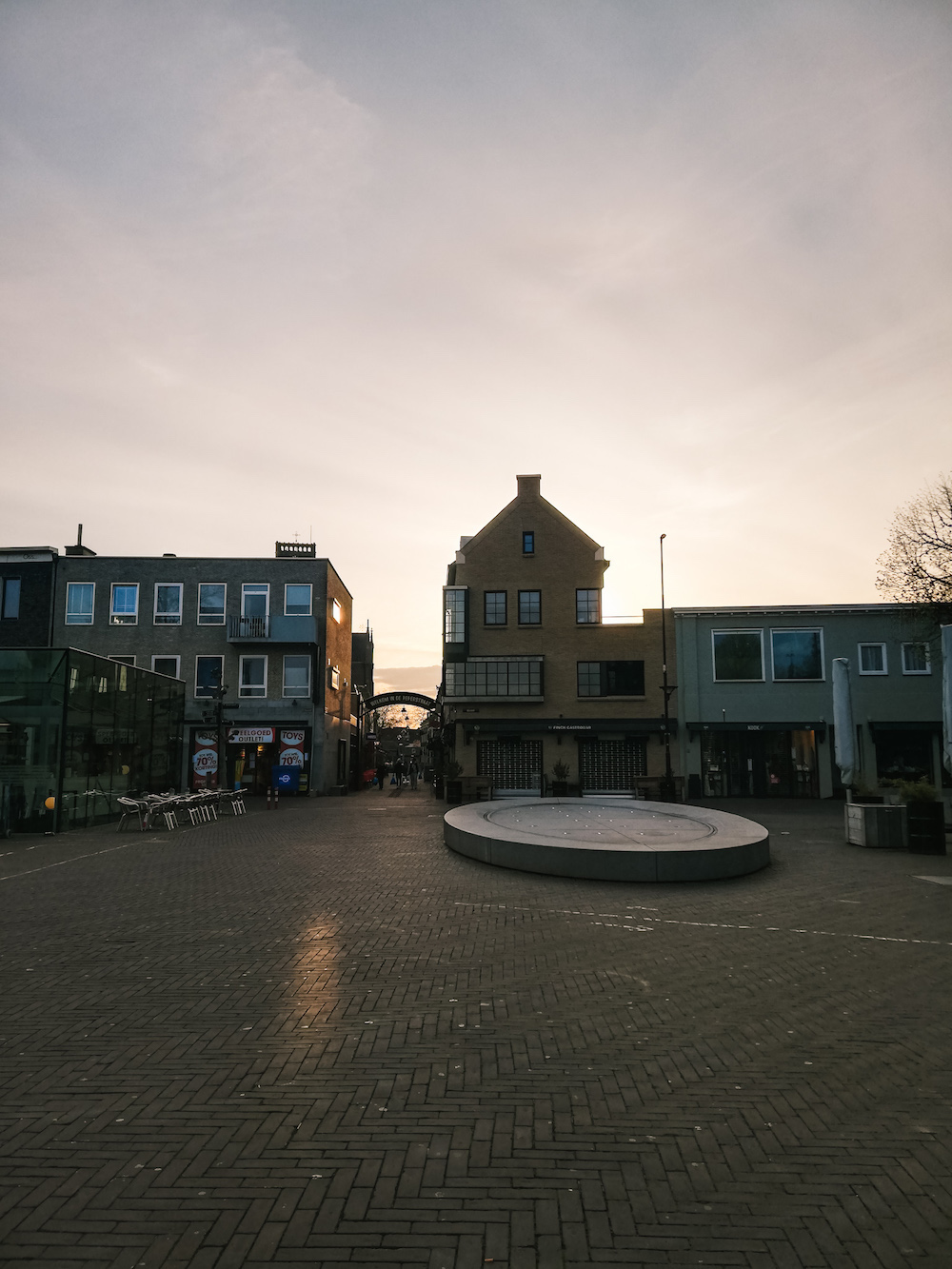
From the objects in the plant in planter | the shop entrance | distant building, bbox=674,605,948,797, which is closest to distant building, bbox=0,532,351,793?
the plant in planter

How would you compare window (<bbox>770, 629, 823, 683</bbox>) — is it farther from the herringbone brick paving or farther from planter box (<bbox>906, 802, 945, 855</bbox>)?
the herringbone brick paving

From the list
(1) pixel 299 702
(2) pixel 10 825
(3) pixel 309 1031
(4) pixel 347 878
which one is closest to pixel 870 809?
(4) pixel 347 878

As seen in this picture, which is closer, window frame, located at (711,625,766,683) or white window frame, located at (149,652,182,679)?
window frame, located at (711,625,766,683)

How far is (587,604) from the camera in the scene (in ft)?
118

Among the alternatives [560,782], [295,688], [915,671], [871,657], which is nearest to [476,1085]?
[560,782]

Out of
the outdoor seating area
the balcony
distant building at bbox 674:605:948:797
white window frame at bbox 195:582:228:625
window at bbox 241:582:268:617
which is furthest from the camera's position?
window at bbox 241:582:268:617

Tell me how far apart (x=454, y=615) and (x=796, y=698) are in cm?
1524

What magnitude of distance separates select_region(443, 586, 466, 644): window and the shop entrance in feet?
38.0

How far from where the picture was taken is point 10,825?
2030 centimetres

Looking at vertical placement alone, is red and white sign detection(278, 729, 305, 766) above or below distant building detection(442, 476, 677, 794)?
below

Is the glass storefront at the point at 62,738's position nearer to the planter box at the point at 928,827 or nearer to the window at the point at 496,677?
the window at the point at 496,677

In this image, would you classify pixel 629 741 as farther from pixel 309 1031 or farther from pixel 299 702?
pixel 309 1031

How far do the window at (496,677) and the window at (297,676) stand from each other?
7.85 meters

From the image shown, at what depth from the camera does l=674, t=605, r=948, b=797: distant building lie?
33469 mm
